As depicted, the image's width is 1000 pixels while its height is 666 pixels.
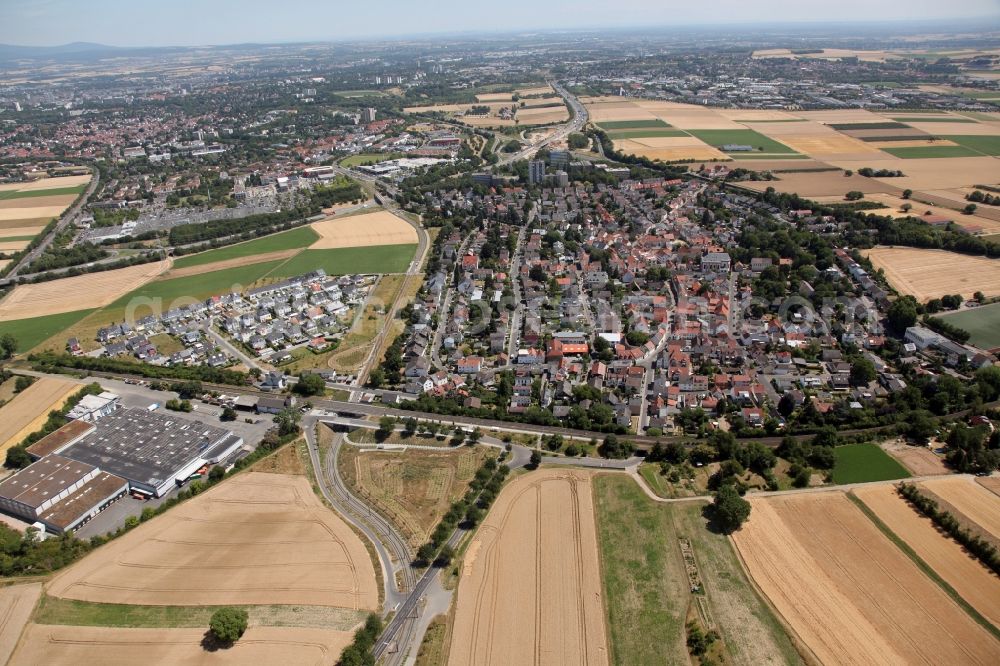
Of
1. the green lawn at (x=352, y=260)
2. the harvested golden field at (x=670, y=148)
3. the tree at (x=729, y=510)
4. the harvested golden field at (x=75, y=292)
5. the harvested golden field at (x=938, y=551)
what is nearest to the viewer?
the harvested golden field at (x=938, y=551)

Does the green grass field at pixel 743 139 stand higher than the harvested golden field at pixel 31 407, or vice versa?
the green grass field at pixel 743 139

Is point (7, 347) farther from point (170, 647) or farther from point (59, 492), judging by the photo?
point (170, 647)

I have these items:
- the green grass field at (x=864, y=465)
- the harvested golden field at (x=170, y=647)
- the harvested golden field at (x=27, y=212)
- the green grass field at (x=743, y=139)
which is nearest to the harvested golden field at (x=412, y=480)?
the harvested golden field at (x=170, y=647)

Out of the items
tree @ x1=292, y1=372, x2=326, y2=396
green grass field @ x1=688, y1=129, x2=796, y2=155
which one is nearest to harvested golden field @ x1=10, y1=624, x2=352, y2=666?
tree @ x1=292, y1=372, x2=326, y2=396

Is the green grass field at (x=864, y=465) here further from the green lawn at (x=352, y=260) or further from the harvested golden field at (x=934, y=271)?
the green lawn at (x=352, y=260)

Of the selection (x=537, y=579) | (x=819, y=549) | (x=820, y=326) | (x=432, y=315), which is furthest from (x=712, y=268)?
(x=537, y=579)

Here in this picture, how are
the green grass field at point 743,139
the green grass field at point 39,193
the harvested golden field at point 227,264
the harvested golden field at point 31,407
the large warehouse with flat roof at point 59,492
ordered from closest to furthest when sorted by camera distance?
the large warehouse with flat roof at point 59,492
the harvested golden field at point 31,407
the harvested golden field at point 227,264
the green grass field at point 39,193
the green grass field at point 743,139

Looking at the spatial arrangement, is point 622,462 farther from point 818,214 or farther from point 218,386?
point 818,214
